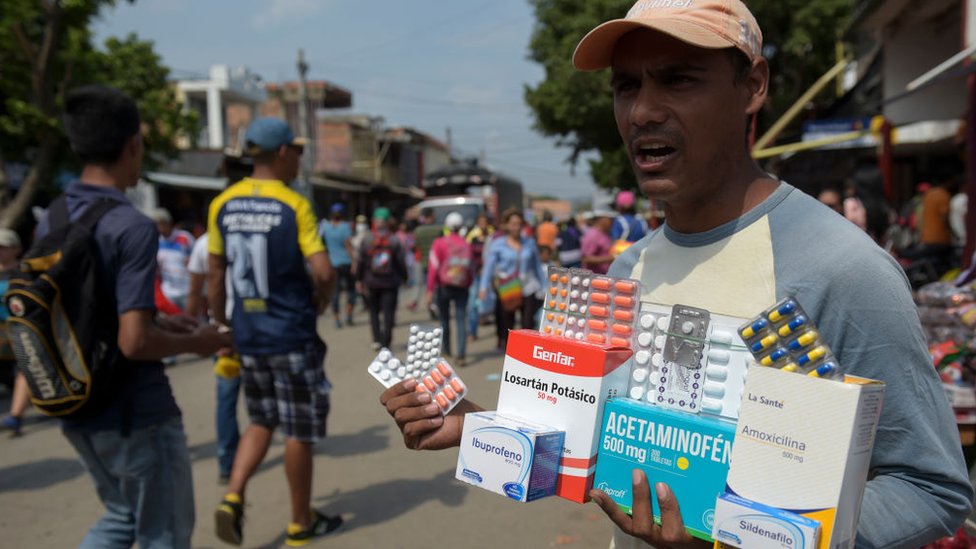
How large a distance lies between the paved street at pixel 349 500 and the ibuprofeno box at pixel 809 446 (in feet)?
10.5

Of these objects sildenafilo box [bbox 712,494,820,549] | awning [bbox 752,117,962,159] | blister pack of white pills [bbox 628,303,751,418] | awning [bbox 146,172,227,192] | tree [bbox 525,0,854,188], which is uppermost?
tree [bbox 525,0,854,188]

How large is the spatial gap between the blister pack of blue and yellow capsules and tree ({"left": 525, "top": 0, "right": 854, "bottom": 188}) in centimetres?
1588

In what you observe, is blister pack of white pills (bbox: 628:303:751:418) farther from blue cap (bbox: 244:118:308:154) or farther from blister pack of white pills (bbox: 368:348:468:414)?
blue cap (bbox: 244:118:308:154)

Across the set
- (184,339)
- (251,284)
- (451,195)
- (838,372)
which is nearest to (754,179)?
(838,372)

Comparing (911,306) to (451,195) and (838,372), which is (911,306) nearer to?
(838,372)

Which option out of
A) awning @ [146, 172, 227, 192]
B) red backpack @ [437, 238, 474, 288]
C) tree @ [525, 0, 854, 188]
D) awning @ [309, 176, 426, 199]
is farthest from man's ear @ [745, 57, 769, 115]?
awning @ [309, 176, 426, 199]

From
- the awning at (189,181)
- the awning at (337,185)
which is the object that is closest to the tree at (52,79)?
the awning at (189,181)

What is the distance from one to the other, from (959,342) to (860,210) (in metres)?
3.63

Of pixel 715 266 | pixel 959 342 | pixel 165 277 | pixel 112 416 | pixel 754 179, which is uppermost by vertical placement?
pixel 754 179

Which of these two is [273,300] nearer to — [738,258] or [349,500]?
[349,500]

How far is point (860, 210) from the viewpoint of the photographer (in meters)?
6.56

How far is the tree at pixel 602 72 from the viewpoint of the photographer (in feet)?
60.4

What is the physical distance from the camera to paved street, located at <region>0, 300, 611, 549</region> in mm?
4359

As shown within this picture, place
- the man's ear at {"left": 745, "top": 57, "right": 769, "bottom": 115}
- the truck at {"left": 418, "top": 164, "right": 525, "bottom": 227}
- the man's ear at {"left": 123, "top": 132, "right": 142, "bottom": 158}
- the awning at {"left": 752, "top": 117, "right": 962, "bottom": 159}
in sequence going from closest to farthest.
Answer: the man's ear at {"left": 745, "top": 57, "right": 769, "bottom": 115} < the man's ear at {"left": 123, "top": 132, "right": 142, "bottom": 158} < the awning at {"left": 752, "top": 117, "right": 962, "bottom": 159} < the truck at {"left": 418, "top": 164, "right": 525, "bottom": 227}
